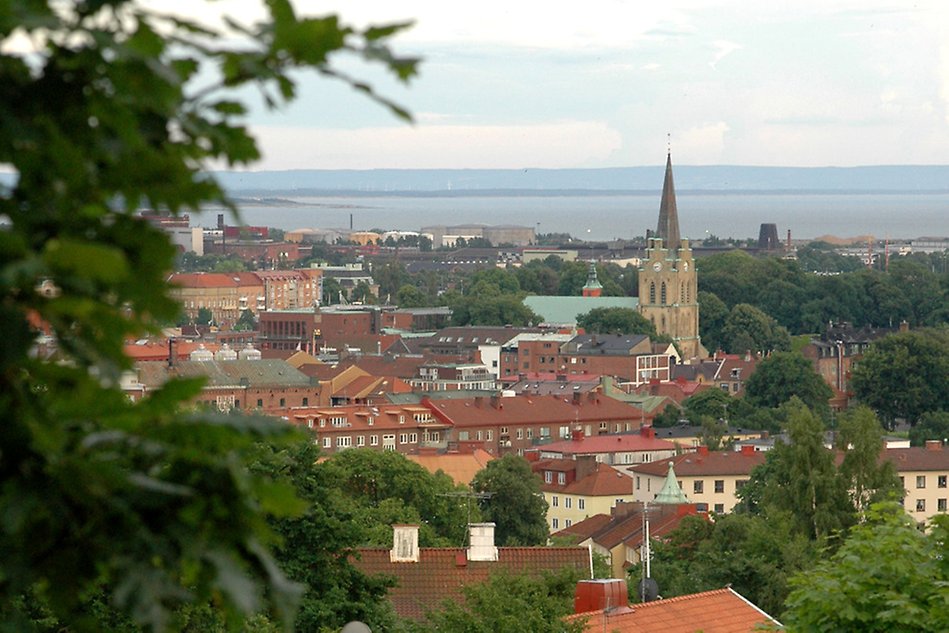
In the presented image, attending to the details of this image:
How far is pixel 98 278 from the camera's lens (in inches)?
94.6

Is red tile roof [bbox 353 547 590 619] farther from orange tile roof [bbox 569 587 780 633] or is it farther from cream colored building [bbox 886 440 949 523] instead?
cream colored building [bbox 886 440 949 523]

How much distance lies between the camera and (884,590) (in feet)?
36.5

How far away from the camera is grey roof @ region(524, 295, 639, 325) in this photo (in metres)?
142

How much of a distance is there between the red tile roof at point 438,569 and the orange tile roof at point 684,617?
3.34 m

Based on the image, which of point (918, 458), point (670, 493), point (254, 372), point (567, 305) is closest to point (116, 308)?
point (670, 493)

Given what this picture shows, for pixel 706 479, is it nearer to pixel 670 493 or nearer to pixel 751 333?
pixel 670 493

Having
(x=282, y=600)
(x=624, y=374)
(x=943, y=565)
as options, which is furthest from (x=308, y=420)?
(x=282, y=600)

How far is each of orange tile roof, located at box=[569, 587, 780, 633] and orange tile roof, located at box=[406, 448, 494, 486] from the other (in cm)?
3580

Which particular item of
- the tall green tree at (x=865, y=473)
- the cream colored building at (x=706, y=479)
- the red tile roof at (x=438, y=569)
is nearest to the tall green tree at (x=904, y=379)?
the cream colored building at (x=706, y=479)

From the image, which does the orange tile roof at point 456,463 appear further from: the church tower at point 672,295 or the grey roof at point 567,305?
the grey roof at point 567,305

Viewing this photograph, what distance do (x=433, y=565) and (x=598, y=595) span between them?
4.20 meters

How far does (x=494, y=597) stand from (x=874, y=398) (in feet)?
232

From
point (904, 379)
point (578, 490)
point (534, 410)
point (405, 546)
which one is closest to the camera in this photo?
point (405, 546)

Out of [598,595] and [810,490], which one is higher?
[598,595]
